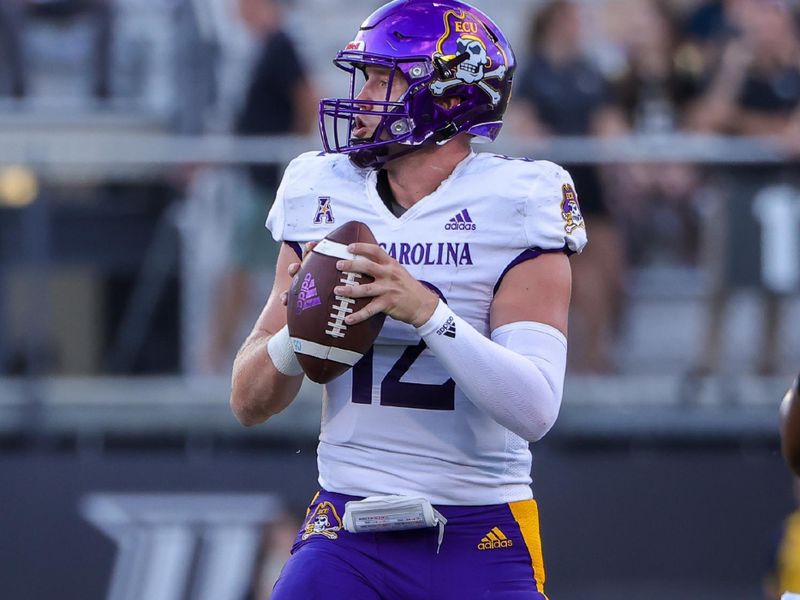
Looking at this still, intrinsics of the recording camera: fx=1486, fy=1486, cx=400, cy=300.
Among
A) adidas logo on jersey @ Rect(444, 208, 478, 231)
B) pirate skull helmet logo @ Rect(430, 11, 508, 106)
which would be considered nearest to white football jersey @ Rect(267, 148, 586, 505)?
adidas logo on jersey @ Rect(444, 208, 478, 231)

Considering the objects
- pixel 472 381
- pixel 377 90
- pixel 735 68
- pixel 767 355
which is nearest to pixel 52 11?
pixel 735 68

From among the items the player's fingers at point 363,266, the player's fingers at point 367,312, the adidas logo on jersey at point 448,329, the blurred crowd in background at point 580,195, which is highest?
the player's fingers at point 363,266

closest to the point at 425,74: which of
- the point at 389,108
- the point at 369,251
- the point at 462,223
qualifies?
the point at 389,108

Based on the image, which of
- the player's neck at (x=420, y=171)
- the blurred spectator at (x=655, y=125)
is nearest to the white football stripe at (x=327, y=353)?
the player's neck at (x=420, y=171)

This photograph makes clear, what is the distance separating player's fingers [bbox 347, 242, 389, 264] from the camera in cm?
305

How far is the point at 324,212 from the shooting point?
3.38 metres

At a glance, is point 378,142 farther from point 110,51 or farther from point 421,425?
point 110,51

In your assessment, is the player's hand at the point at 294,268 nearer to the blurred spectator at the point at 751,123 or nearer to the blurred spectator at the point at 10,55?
the blurred spectator at the point at 751,123

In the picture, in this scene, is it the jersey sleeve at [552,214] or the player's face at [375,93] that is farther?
the player's face at [375,93]

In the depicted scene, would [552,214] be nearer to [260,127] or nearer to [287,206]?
[287,206]

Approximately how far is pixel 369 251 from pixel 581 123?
4500 millimetres

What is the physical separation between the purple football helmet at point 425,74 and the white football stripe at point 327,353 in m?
0.50

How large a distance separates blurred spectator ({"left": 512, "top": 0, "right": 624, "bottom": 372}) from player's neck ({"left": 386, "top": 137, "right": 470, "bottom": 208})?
3.64 m

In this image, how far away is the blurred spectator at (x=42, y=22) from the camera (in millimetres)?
8500
